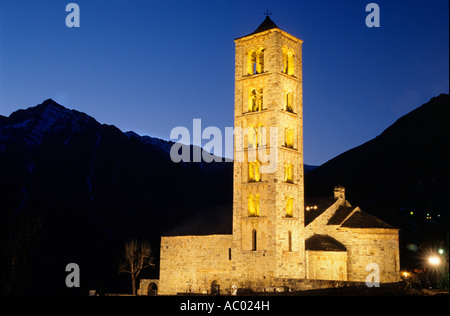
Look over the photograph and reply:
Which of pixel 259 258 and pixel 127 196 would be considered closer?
pixel 259 258

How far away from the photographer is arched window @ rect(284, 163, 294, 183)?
47.2 meters

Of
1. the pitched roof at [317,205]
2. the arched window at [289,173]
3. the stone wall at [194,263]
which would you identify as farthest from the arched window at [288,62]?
the stone wall at [194,263]

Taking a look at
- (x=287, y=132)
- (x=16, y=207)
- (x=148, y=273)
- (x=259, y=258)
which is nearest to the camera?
(x=259, y=258)

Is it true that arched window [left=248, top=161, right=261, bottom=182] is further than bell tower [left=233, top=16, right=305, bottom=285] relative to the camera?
Yes

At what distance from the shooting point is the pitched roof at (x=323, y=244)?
4622cm

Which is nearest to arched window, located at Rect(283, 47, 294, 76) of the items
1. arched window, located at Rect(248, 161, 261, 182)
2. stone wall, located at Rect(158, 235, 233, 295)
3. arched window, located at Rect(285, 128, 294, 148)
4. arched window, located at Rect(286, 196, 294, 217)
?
arched window, located at Rect(285, 128, 294, 148)

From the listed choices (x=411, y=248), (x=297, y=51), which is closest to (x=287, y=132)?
(x=297, y=51)

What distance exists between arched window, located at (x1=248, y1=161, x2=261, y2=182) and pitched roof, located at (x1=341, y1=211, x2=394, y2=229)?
8322mm

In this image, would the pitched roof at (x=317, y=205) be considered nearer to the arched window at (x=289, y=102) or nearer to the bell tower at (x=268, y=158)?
the bell tower at (x=268, y=158)

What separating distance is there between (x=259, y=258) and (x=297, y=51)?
1802 cm

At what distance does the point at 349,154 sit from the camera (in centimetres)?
15250

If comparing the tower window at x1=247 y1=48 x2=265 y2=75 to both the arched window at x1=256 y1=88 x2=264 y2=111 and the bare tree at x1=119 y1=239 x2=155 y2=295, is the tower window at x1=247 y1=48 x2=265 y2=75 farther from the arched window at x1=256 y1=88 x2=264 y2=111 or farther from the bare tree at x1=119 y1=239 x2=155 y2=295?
the bare tree at x1=119 y1=239 x2=155 y2=295
